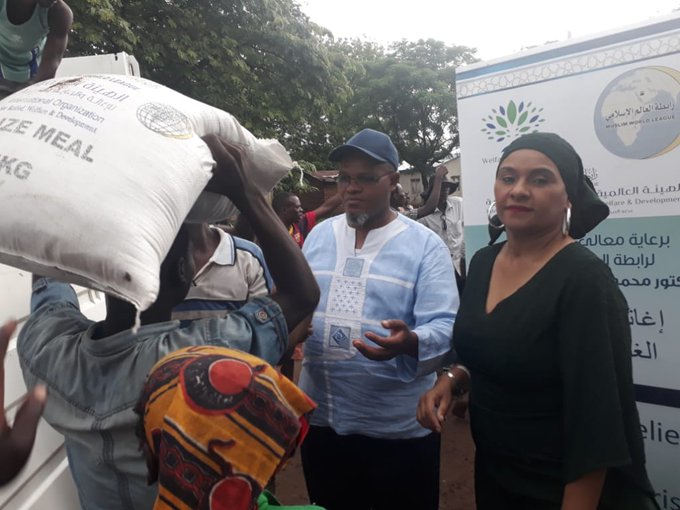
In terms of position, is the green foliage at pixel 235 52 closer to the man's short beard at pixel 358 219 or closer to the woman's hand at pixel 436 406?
the man's short beard at pixel 358 219

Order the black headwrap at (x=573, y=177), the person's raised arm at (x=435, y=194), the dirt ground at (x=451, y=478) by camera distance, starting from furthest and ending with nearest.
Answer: the person's raised arm at (x=435, y=194) → the dirt ground at (x=451, y=478) → the black headwrap at (x=573, y=177)

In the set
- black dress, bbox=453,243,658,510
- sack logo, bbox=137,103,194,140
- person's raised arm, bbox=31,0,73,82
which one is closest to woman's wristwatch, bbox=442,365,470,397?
black dress, bbox=453,243,658,510

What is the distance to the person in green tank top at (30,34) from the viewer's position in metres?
1.56

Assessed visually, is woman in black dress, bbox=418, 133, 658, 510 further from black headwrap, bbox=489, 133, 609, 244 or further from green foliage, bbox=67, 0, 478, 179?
green foliage, bbox=67, 0, 478, 179

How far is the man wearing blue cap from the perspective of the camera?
1938mm

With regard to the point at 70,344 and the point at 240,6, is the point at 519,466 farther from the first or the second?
the point at 240,6

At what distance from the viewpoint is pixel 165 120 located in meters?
1.12

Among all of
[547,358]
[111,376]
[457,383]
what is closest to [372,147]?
[457,383]

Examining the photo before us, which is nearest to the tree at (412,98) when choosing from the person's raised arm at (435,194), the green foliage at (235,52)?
the green foliage at (235,52)

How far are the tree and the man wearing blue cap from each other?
61.2 feet

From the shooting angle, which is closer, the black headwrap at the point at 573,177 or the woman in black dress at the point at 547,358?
the woman in black dress at the point at 547,358

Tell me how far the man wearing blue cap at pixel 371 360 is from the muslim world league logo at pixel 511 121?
87 centimetres

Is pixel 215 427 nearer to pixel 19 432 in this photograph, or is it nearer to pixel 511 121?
pixel 19 432

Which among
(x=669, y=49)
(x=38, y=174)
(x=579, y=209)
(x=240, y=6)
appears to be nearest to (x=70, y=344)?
(x=38, y=174)
